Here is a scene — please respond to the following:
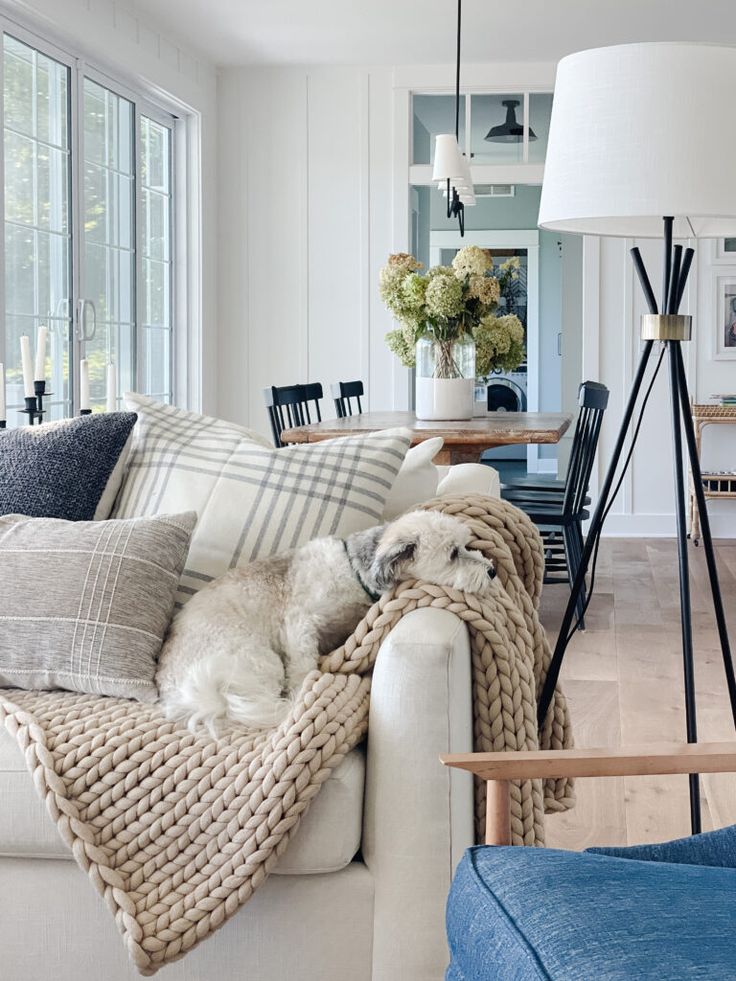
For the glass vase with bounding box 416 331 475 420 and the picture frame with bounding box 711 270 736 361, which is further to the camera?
the picture frame with bounding box 711 270 736 361

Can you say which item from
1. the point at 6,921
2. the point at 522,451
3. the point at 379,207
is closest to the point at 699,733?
the point at 6,921

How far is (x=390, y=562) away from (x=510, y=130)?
551 centimetres

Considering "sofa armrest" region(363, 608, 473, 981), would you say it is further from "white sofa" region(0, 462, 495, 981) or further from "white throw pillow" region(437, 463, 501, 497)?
"white throw pillow" region(437, 463, 501, 497)

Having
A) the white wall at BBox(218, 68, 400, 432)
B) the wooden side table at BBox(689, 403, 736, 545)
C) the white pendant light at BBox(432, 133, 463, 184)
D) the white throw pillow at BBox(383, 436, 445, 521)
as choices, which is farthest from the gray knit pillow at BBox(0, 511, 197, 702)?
the white wall at BBox(218, 68, 400, 432)

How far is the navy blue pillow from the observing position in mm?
2162

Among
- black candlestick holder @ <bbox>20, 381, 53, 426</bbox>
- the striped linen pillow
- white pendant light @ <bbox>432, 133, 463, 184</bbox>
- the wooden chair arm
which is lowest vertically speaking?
the wooden chair arm

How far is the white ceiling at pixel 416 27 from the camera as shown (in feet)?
18.0

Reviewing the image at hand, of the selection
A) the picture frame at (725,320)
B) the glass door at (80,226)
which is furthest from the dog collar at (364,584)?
the picture frame at (725,320)

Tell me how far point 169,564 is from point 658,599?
3.52m

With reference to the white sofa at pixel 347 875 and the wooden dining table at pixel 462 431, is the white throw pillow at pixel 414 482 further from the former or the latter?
the wooden dining table at pixel 462 431

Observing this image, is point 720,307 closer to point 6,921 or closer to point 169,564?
point 169,564

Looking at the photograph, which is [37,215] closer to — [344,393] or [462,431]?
[344,393]

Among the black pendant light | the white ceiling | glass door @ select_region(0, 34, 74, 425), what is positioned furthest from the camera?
the black pendant light

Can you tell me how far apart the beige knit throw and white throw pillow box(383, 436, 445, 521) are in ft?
1.54
